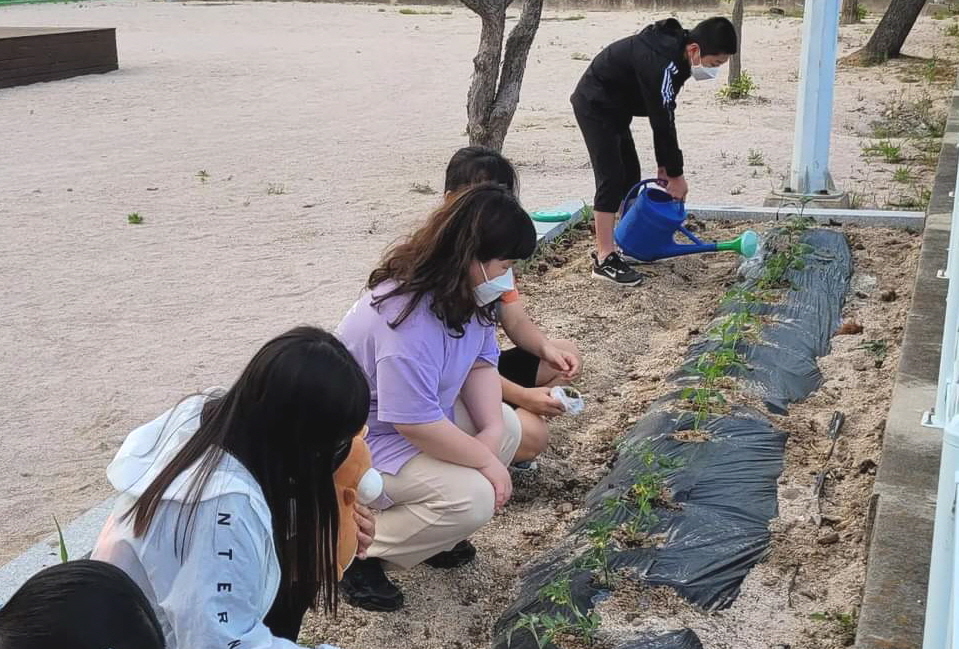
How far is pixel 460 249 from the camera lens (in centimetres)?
282

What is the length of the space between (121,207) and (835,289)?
187 inches

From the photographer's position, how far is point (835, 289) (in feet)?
16.9

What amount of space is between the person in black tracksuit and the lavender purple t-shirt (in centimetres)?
261

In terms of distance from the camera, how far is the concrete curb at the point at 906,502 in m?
2.34

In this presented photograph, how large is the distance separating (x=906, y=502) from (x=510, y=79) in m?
6.03

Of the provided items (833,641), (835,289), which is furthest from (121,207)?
(833,641)

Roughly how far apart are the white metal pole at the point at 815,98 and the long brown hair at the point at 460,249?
4474 mm

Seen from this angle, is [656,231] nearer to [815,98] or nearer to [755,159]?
[815,98]

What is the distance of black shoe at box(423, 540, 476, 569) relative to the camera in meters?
3.10

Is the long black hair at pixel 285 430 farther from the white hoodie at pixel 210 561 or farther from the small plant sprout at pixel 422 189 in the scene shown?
the small plant sprout at pixel 422 189

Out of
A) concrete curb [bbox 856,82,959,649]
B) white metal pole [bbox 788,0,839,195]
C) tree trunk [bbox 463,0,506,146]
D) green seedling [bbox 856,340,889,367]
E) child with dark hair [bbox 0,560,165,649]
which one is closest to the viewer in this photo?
child with dark hair [bbox 0,560,165,649]

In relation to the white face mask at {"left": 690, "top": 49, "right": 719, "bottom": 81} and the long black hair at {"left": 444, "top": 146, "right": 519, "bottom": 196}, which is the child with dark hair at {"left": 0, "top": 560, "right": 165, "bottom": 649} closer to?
the long black hair at {"left": 444, "top": 146, "right": 519, "bottom": 196}

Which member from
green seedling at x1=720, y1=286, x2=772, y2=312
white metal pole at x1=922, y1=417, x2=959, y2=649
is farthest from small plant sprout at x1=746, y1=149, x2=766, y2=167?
white metal pole at x1=922, y1=417, x2=959, y2=649

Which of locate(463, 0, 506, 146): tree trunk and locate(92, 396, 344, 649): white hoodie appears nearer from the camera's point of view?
locate(92, 396, 344, 649): white hoodie
